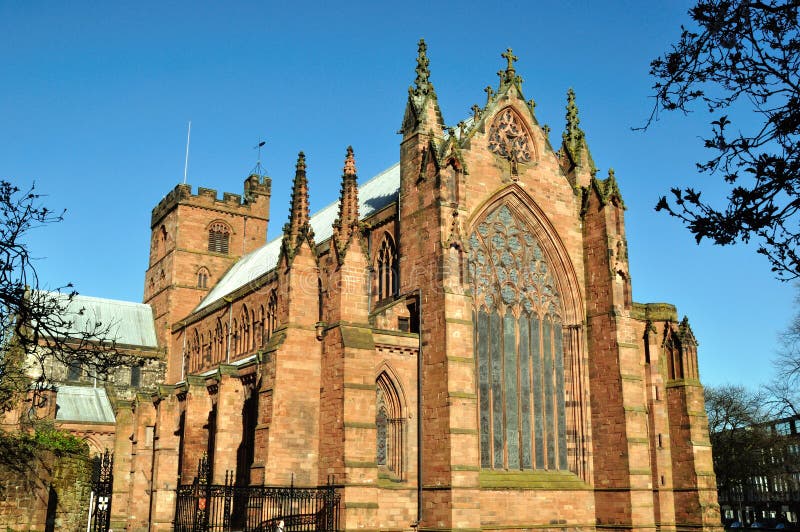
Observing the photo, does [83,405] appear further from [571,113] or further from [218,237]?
[571,113]

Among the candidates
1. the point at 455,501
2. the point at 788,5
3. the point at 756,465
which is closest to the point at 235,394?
the point at 455,501

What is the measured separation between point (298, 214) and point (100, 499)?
1338cm

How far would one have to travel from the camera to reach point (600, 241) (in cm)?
3297

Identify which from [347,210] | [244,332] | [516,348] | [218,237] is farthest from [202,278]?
[516,348]

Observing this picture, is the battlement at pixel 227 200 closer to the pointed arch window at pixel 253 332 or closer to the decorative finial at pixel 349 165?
the pointed arch window at pixel 253 332

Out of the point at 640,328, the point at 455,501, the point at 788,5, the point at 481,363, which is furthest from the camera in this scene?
the point at 640,328

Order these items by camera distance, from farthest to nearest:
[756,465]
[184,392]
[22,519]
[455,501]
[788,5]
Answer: [756,465] → [184,392] → [455,501] → [22,519] → [788,5]

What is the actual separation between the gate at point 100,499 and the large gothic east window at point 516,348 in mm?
14319

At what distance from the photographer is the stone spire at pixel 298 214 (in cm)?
3025

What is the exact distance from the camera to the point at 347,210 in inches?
1152

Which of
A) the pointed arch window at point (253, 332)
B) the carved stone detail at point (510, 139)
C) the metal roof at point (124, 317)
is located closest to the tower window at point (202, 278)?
the metal roof at point (124, 317)

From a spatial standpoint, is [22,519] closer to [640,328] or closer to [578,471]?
[578,471]

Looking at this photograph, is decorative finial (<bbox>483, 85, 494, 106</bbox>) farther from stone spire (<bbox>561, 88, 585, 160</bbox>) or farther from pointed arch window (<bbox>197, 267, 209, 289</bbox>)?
pointed arch window (<bbox>197, 267, 209, 289</bbox>)

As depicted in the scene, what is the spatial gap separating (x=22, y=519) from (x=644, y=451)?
69.6 ft
